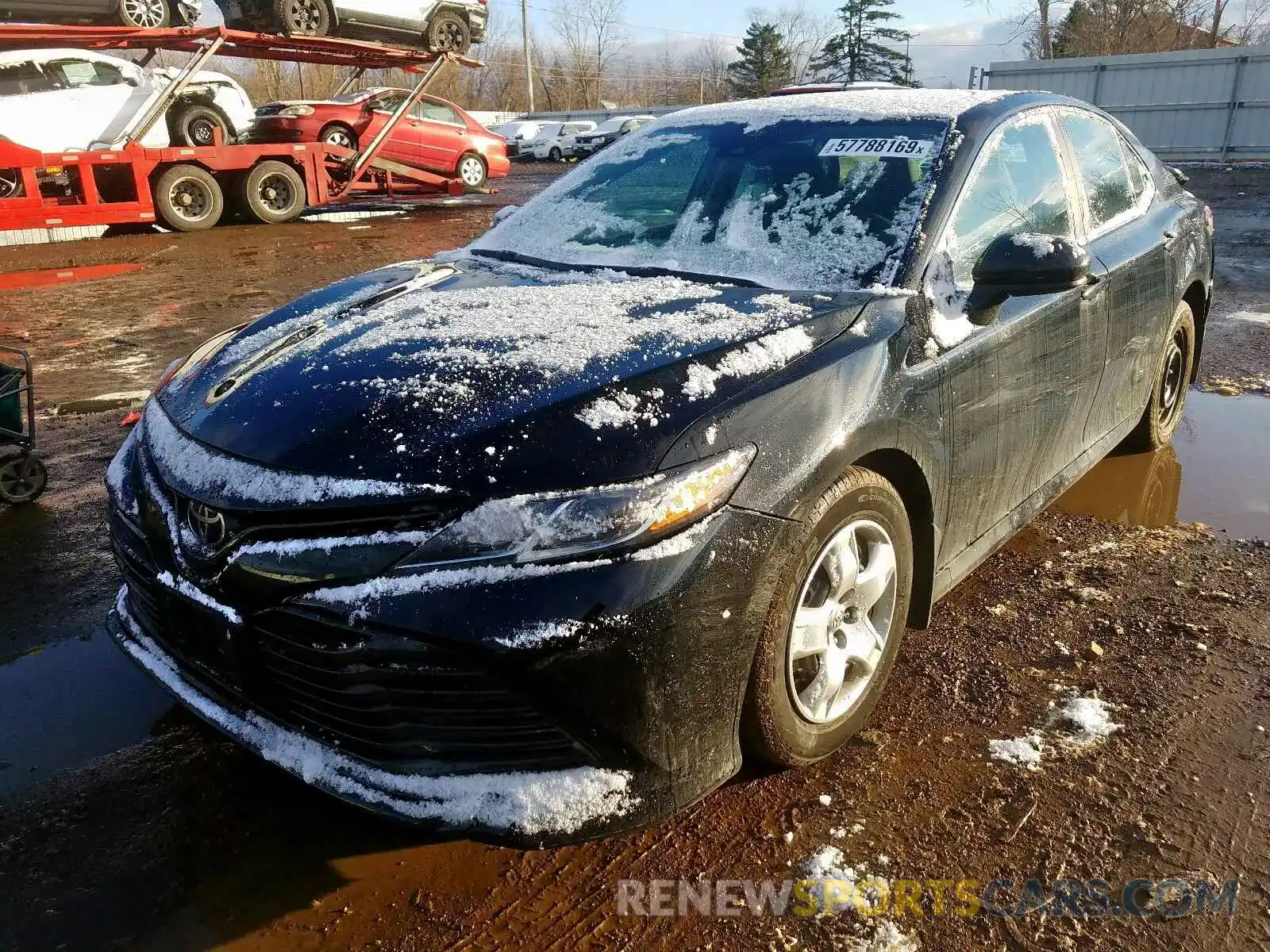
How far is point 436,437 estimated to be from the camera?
1.86m

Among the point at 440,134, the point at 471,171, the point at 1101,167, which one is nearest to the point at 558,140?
the point at 471,171

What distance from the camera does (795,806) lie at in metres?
2.23

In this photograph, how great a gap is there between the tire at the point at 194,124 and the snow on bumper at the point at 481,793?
1405 centimetres

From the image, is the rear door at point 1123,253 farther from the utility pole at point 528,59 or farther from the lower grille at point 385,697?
the utility pole at point 528,59

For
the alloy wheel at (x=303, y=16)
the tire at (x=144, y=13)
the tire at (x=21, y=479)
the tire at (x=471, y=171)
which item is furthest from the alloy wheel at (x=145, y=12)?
the tire at (x=21, y=479)

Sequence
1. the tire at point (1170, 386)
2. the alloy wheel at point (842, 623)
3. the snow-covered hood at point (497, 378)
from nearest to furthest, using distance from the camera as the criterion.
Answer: the snow-covered hood at point (497, 378) → the alloy wheel at point (842, 623) → the tire at point (1170, 386)

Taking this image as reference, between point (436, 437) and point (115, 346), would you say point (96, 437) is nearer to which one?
point (115, 346)

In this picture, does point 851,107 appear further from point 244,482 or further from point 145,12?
point 145,12

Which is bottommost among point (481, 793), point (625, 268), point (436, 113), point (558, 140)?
point (558, 140)

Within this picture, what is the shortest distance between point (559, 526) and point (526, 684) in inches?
11.8

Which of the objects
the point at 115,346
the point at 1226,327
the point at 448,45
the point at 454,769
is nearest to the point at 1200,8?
the point at 448,45

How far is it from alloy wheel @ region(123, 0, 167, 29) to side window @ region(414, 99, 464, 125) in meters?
4.94

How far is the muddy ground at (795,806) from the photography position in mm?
1903

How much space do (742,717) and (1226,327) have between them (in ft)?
22.1
